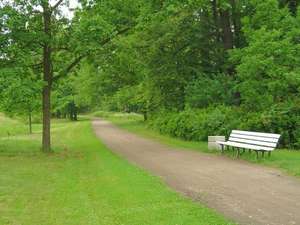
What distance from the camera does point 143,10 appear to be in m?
21.0

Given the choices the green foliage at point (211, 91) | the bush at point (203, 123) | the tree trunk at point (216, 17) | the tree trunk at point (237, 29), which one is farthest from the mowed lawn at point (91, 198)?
the tree trunk at point (237, 29)

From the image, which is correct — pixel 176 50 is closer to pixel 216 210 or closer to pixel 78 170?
pixel 78 170

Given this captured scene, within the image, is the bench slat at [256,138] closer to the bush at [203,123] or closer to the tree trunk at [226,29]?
the bush at [203,123]

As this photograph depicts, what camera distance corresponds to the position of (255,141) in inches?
627

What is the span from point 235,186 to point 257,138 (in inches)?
223

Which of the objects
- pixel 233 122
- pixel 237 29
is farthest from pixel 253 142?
pixel 237 29

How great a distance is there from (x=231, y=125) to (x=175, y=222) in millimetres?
14731

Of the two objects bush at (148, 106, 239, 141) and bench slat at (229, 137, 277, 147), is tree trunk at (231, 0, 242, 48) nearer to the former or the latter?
bush at (148, 106, 239, 141)

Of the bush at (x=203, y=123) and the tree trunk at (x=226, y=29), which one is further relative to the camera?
the tree trunk at (x=226, y=29)

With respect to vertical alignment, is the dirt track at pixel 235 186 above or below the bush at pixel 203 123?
below

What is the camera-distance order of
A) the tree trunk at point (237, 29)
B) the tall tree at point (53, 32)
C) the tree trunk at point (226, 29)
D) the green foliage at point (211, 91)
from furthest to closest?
the tree trunk at point (237, 29) → the tree trunk at point (226, 29) → the green foliage at point (211, 91) → the tall tree at point (53, 32)

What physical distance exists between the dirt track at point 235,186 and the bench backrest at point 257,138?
3.70 feet

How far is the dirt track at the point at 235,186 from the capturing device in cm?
789

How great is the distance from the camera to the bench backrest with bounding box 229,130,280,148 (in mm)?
14859
